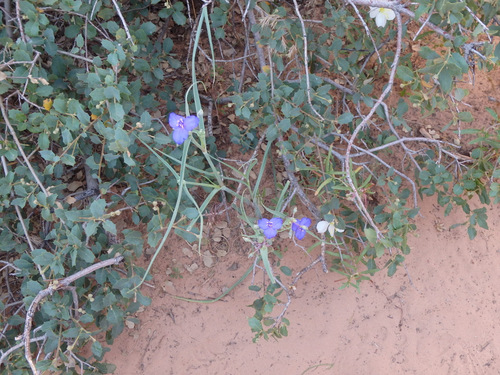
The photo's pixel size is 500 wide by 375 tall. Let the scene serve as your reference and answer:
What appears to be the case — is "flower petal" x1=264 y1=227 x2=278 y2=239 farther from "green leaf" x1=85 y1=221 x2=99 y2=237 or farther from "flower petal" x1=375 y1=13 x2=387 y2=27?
"flower petal" x1=375 y1=13 x2=387 y2=27

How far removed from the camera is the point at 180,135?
1.42 meters

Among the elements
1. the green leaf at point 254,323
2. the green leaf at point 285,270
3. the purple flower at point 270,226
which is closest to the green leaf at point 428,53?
the purple flower at point 270,226

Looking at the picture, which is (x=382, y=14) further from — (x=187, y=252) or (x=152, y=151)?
(x=187, y=252)

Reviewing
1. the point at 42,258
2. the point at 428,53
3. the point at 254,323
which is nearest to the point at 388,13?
the point at 428,53

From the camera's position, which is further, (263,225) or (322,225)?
(322,225)

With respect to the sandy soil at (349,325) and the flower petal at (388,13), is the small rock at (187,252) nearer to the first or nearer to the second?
the sandy soil at (349,325)

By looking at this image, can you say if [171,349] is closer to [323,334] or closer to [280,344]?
[280,344]

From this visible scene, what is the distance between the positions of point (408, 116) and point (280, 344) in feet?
3.88

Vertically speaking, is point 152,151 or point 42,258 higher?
point 152,151

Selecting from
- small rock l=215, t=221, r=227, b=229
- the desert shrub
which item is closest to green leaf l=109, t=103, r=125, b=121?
the desert shrub

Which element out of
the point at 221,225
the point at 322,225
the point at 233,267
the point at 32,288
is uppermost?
the point at 322,225

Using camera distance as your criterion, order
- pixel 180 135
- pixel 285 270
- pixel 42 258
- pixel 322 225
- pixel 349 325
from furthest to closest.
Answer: pixel 349 325, pixel 285 270, pixel 322 225, pixel 42 258, pixel 180 135

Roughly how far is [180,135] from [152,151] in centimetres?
18

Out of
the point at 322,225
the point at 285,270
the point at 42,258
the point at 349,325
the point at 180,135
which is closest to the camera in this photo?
the point at 180,135
